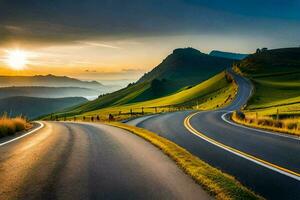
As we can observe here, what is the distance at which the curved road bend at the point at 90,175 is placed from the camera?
7344 mm

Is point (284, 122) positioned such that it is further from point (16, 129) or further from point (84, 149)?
point (16, 129)

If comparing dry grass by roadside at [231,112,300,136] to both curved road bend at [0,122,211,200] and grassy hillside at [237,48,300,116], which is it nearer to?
curved road bend at [0,122,211,200]

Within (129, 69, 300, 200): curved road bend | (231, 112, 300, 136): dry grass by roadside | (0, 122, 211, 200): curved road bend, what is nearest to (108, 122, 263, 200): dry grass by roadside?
(0, 122, 211, 200): curved road bend

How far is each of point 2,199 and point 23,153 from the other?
6035mm

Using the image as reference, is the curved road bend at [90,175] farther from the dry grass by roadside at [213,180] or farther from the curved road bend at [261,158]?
the curved road bend at [261,158]

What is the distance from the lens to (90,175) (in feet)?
29.8

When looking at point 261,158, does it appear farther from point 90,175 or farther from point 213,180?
point 90,175

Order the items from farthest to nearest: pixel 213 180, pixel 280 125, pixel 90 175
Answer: pixel 280 125 < pixel 90 175 < pixel 213 180

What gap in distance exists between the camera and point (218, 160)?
1246cm

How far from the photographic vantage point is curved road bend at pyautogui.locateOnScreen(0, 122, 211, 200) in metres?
7.34

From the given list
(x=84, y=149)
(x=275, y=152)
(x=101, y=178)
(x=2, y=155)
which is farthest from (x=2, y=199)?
(x=275, y=152)

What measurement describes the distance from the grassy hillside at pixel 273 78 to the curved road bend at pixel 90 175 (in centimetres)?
5298

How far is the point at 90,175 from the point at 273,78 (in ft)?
396

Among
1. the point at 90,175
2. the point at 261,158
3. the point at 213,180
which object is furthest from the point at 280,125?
the point at 90,175
